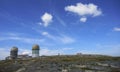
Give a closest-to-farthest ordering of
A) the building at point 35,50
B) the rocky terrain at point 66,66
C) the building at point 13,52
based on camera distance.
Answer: the rocky terrain at point 66,66 < the building at point 35,50 < the building at point 13,52

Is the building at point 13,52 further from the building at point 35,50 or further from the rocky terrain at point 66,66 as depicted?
the rocky terrain at point 66,66

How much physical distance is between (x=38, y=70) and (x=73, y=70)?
10865mm

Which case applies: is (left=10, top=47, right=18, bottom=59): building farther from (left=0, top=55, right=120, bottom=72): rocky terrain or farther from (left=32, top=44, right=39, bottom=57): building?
(left=0, top=55, right=120, bottom=72): rocky terrain

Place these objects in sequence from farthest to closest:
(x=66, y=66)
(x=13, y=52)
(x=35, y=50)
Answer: (x=13, y=52)
(x=35, y=50)
(x=66, y=66)

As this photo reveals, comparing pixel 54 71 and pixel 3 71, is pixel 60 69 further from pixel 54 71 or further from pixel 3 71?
pixel 3 71

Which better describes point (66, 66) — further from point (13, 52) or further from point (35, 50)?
point (13, 52)

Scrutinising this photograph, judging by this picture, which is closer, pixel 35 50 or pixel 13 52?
pixel 35 50

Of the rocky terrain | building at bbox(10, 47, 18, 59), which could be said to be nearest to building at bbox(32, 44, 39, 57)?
building at bbox(10, 47, 18, 59)

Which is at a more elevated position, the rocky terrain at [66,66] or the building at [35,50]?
the building at [35,50]

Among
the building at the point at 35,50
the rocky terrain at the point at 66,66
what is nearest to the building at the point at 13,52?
the building at the point at 35,50

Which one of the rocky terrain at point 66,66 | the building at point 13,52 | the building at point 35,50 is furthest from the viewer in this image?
the building at point 13,52

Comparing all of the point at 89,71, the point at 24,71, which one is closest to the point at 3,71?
the point at 24,71

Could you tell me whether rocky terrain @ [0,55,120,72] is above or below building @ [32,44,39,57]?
below

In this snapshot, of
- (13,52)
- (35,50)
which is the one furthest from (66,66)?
(13,52)
